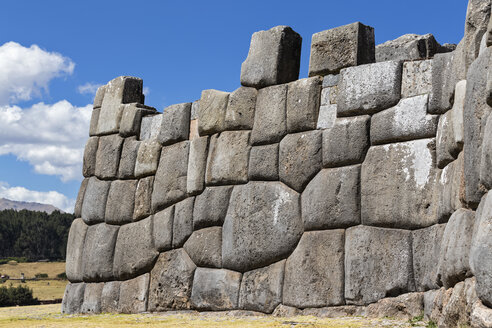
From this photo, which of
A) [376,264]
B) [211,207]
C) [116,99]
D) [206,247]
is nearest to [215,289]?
[206,247]

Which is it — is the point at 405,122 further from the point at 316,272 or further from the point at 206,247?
the point at 206,247

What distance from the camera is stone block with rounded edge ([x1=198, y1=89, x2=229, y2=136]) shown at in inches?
317

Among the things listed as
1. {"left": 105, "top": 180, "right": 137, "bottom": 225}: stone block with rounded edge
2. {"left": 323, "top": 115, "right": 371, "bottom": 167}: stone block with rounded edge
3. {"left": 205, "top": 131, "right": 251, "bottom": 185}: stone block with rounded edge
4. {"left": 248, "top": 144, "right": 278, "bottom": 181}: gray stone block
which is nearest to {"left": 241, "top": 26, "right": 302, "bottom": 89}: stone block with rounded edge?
{"left": 205, "top": 131, "right": 251, "bottom": 185}: stone block with rounded edge

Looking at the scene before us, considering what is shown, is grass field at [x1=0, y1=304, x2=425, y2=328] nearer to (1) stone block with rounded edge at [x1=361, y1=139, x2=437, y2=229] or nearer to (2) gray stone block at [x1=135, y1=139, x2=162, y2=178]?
(1) stone block with rounded edge at [x1=361, y1=139, x2=437, y2=229]

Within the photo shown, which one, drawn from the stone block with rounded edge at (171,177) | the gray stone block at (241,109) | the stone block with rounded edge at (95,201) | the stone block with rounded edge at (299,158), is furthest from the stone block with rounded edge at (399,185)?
the stone block with rounded edge at (95,201)

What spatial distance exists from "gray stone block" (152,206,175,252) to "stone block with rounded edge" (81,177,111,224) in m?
1.26

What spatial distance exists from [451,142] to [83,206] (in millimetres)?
5861

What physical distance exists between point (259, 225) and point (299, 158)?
0.84 m

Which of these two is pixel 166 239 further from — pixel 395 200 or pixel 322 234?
pixel 395 200

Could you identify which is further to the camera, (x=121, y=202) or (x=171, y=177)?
(x=121, y=202)

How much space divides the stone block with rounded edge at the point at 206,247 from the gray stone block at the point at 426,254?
237 cm

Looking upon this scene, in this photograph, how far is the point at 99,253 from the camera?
9.20m

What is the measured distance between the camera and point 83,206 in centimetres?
983

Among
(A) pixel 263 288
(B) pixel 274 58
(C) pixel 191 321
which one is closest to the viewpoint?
(C) pixel 191 321
